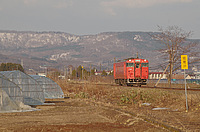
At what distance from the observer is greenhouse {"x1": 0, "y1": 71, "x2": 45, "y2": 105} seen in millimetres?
32031

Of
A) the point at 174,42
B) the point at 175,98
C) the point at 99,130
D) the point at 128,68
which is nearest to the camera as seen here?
the point at 99,130

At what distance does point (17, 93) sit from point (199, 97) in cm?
1337

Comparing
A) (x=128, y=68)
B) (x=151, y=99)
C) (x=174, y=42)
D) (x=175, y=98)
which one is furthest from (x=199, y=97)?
(x=174, y=42)

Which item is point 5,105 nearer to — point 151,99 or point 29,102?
point 29,102

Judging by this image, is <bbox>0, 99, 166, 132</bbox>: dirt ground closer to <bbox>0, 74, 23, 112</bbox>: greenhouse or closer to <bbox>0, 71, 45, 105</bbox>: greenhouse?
<bbox>0, 74, 23, 112</bbox>: greenhouse

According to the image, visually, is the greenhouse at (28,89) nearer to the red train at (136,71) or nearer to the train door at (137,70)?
the red train at (136,71)

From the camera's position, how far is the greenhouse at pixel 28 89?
32.0 meters

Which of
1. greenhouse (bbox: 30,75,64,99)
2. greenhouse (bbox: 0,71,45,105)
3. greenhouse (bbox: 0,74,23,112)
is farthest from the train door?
greenhouse (bbox: 0,74,23,112)

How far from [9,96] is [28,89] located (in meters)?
7.52

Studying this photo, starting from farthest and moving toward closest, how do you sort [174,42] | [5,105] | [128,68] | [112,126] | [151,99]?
[174,42] < [128,68] < [151,99] < [5,105] < [112,126]

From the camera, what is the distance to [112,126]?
675 inches

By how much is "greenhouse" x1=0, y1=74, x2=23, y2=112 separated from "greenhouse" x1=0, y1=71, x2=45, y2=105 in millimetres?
4896

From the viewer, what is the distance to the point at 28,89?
110 feet

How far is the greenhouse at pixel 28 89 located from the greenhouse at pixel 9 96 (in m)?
4.90
